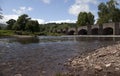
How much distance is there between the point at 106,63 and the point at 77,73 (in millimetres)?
2730

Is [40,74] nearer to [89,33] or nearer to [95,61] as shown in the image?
[95,61]

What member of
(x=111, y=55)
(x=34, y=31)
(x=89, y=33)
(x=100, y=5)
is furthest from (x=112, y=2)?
(x=111, y=55)

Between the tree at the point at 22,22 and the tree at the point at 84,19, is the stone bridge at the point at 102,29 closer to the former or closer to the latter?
the tree at the point at 84,19

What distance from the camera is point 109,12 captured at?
127250mm

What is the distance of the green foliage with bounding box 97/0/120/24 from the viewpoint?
411ft

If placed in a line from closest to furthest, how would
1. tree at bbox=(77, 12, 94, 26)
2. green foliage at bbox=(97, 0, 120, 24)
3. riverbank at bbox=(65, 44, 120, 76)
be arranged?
riverbank at bbox=(65, 44, 120, 76)
green foliage at bbox=(97, 0, 120, 24)
tree at bbox=(77, 12, 94, 26)

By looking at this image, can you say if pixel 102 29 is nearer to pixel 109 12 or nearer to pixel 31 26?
pixel 109 12

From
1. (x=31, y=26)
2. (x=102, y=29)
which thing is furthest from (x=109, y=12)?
(x=31, y=26)

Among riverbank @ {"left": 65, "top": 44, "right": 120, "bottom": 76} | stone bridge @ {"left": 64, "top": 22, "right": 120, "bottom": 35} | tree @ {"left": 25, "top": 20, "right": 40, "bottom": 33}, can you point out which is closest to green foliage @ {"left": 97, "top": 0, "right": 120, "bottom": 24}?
stone bridge @ {"left": 64, "top": 22, "right": 120, "bottom": 35}

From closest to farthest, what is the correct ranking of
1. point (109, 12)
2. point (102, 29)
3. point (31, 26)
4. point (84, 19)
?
1. point (102, 29)
2. point (109, 12)
3. point (31, 26)
4. point (84, 19)

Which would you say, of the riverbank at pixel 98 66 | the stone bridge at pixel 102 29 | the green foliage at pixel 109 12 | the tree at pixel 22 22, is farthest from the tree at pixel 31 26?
the riverbank at pixel 98 66

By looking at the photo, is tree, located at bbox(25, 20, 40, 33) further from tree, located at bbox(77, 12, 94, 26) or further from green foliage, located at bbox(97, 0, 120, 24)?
green foliage, located at bbox(97, 0, 120, 24)

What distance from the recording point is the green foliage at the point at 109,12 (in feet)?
411

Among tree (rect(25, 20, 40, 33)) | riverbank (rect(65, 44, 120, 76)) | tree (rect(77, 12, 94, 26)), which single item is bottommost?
riverbank (rect(65, 44, 120, 76))
